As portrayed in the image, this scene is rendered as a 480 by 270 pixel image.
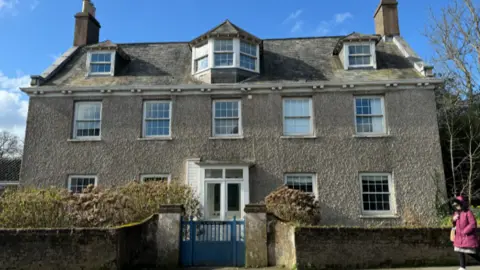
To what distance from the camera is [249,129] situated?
675 inches

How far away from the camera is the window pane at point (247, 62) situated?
60.0ft

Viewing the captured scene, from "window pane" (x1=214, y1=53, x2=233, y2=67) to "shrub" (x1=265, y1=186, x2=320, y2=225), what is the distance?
6635 mm

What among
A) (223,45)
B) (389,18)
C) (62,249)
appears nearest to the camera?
(62,249)

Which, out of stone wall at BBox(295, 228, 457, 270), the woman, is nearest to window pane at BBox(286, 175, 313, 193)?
stone wall at BBox(295, 228, 457, 270)

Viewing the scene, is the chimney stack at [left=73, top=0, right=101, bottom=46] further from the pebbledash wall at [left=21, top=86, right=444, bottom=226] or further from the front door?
the front door

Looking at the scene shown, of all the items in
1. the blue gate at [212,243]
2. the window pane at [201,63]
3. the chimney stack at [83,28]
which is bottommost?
the blue gate at [212,243]

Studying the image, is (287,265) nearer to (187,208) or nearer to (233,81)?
(187,208)

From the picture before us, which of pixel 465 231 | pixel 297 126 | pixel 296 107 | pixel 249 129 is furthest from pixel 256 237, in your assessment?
pixel 296 107

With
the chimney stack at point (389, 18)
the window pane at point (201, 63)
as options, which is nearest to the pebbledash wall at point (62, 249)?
the window pane at point (201, 63)

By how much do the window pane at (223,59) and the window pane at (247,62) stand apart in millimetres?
519

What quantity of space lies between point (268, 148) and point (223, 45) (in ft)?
17.0

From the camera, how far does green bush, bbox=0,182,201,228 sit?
1145 centimetres

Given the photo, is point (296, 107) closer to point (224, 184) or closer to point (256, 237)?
point (224, 184)

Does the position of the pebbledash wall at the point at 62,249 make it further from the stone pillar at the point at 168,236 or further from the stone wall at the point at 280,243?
the stone wall at the point at 280,243
